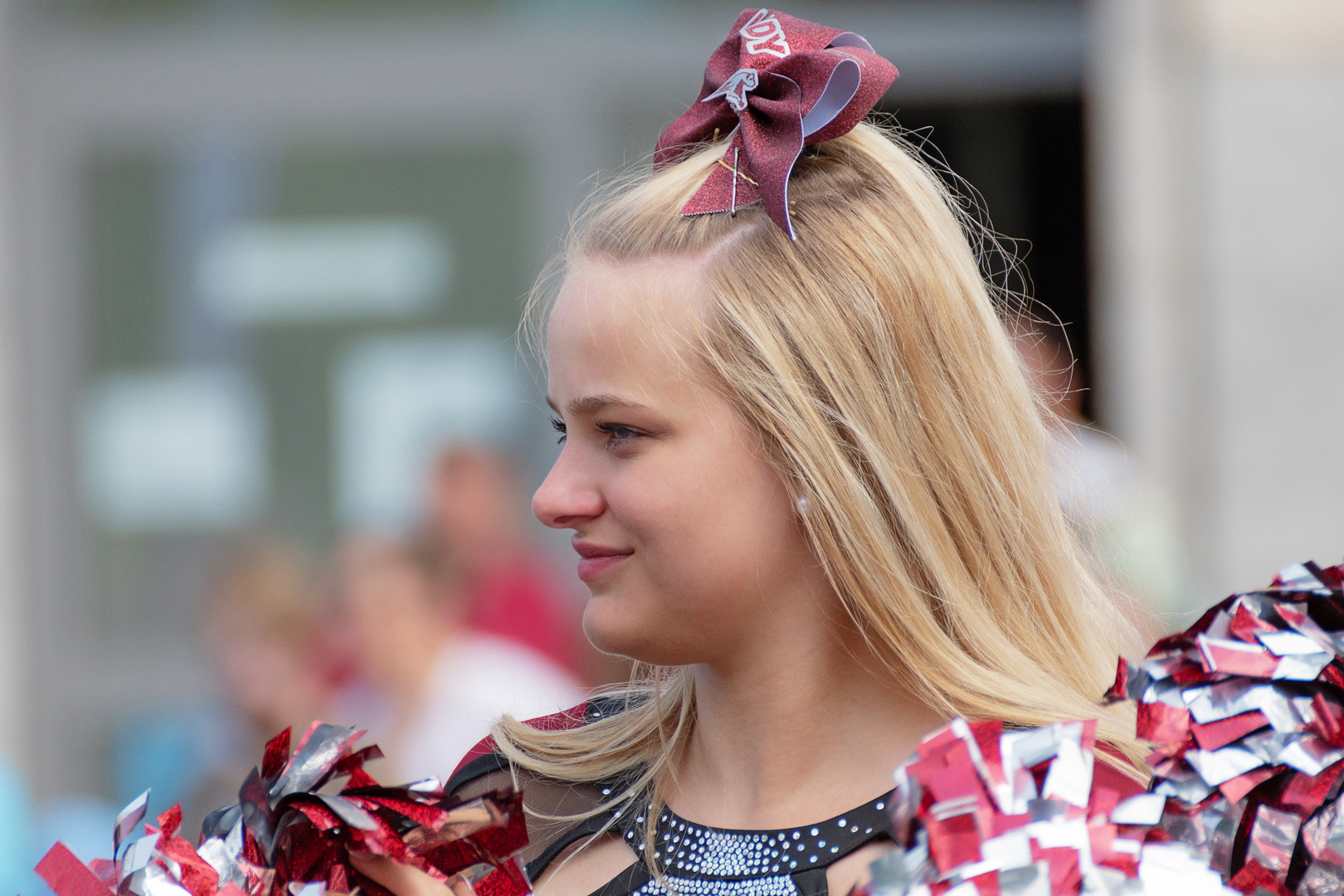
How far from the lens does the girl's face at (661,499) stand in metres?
1.41

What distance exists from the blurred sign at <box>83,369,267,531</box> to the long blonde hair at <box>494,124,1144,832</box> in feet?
16.3

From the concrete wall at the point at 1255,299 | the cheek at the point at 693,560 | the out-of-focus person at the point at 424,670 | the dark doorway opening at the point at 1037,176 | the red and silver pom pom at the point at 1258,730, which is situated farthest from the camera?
the dark doorway opening at the point at 1037,176

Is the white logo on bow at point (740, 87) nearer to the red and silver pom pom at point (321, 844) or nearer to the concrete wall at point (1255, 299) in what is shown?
the red and silver pom pom at point (321, 844)

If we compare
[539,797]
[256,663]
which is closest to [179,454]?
[256,663]

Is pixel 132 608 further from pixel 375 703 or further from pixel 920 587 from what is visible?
pixel 920 587

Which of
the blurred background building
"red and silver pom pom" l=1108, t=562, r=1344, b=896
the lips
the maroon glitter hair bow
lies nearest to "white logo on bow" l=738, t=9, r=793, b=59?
the maroon glitter hair bow

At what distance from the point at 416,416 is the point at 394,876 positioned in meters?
5.00

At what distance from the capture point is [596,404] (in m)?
1.43

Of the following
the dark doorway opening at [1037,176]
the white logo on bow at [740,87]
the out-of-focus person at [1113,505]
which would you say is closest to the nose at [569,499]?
the white logo on bow at [740,87]

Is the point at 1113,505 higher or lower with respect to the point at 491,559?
higher

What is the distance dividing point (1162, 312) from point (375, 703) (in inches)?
108

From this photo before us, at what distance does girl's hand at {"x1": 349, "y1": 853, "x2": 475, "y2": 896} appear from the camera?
4.26 feet

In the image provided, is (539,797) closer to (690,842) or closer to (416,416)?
(690,842)

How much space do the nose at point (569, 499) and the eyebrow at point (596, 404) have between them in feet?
0.15
